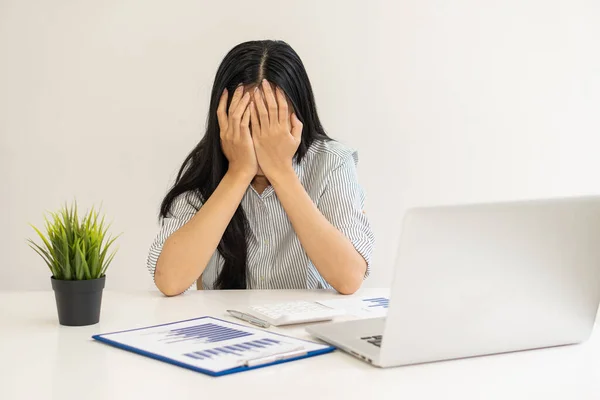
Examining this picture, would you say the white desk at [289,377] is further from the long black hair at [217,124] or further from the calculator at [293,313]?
the long black hair at [217,124]

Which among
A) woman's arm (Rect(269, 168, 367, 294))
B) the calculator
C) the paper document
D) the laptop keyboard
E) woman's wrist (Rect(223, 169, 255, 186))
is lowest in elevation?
the paper document

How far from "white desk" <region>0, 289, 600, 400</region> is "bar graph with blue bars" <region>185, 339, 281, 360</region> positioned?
0.15ft

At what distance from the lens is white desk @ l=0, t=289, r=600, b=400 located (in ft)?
2.69

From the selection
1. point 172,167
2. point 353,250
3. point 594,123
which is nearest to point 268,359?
point 353,250

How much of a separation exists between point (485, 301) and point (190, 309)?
60 centimetres

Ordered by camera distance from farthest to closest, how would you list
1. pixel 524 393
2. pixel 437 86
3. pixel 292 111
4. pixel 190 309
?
pixel 437 86 < pixel 292 111 < pixel 190 309 < pixel 524 393

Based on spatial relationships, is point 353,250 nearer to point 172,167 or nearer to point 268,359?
point 268,359

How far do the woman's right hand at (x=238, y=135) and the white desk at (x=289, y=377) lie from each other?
65cm

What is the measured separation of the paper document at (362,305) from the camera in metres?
1.28

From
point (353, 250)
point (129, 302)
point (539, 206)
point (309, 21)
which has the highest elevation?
point (309, 21)

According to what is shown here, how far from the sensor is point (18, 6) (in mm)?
2434

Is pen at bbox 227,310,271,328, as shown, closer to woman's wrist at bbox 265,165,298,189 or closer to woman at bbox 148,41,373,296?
woman at bbox 148,41,373,296

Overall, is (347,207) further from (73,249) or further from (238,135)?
(73,249)

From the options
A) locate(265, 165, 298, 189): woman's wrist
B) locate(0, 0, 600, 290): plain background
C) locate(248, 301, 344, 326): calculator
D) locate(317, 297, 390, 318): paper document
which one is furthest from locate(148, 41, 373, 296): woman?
locate(0, 0, 600, 290): plain background
